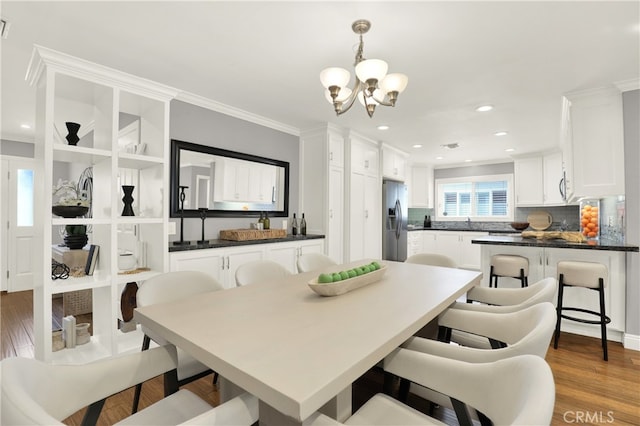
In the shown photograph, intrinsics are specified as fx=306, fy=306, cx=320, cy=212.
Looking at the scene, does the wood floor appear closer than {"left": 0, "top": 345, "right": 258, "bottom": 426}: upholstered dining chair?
No

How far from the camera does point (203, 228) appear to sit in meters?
3.10

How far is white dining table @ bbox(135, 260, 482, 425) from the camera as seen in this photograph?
0.79 m

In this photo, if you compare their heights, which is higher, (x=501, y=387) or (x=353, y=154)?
(x=353, y=154)

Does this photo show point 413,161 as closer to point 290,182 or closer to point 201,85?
point 290,182

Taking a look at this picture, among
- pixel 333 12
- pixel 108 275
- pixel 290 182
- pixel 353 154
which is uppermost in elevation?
pixel 333 12

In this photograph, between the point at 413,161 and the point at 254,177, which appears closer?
the point at 254,177

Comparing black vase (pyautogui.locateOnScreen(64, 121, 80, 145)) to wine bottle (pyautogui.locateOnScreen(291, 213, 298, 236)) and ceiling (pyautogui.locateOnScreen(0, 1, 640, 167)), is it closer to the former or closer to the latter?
ceiling (pyautogui.locateOnScreen(0, 1, 640, 167))

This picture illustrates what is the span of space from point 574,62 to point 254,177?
317cm

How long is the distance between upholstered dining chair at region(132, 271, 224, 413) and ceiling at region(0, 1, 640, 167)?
157 cm

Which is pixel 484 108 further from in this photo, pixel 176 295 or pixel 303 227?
pixel 176 295

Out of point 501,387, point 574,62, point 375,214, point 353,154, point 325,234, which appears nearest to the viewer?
point 501,387

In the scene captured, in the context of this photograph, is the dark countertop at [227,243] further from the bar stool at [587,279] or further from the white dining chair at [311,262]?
the bar stool at [587,279]

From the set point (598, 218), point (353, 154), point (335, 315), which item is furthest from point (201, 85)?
point (598, 218)

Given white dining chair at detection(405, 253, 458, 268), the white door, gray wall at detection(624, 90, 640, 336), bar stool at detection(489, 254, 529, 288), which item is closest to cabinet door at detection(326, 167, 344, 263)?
white dining chair at detection(405, 253, 458, 268)
